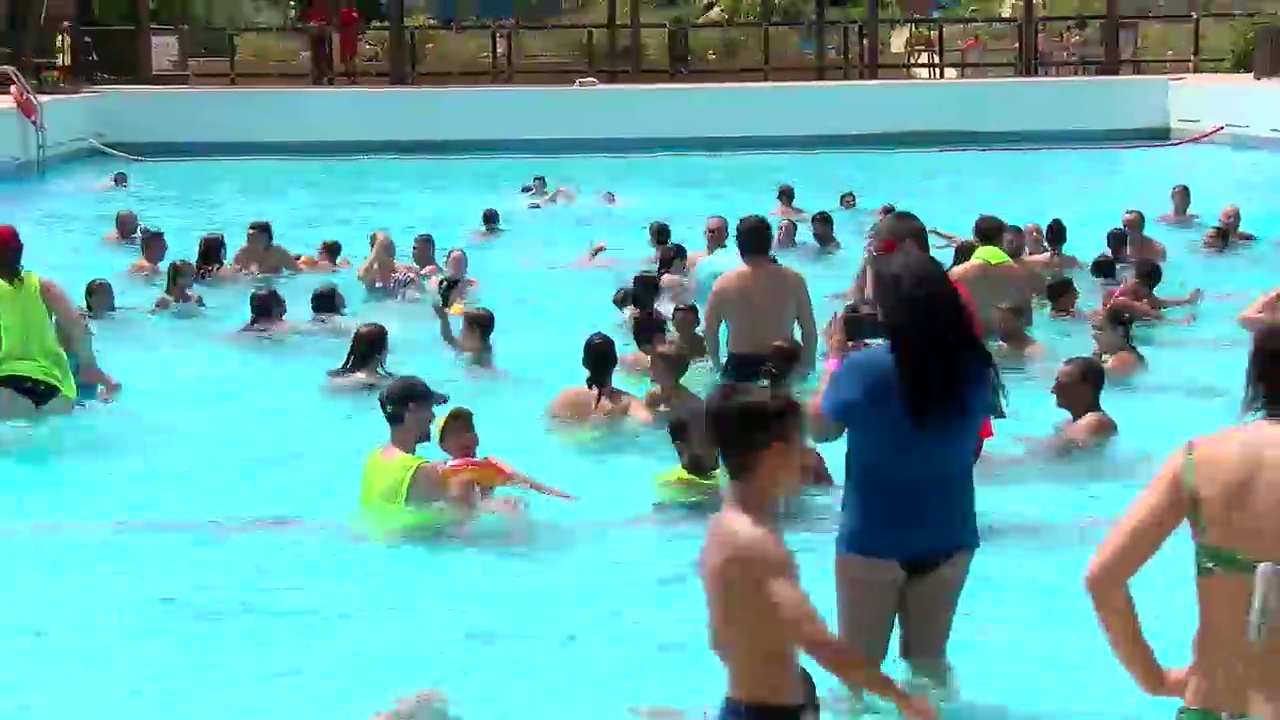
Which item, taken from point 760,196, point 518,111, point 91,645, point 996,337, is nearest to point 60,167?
point 518,111

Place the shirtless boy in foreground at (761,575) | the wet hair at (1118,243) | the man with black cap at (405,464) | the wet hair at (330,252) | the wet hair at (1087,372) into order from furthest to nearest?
1. the wet hair at (330,252)
2. the wet hair at (1118,243)
3. the wet hair at (1087,372)
4. the man with black cap at (405,464)
5. the shirtless boy in foreground at (761,575)

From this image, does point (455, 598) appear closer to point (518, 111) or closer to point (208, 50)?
point (518, 111)

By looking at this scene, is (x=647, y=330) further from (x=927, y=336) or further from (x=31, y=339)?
(x=927, y=336)

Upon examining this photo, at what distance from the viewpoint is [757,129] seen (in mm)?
24703

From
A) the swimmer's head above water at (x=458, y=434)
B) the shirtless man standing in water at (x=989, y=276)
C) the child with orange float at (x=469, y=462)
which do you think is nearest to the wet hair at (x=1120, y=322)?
the shirtless man standing in water at (x=989, y=276)

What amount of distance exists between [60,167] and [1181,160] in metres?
14.0


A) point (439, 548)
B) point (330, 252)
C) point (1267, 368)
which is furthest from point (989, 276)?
point (330, 252)

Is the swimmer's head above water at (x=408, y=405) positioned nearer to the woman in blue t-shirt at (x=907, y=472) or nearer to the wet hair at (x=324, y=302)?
the woman in blue t-shirt at (x=907, y=472)

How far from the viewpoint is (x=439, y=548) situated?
298 inches

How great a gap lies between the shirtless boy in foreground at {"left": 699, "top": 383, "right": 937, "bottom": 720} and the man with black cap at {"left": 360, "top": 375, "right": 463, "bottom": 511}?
139 inches

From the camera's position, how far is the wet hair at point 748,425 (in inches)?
141

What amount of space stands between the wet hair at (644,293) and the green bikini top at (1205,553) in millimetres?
7600

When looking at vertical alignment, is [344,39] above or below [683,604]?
above

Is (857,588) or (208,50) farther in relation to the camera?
(208,50)
